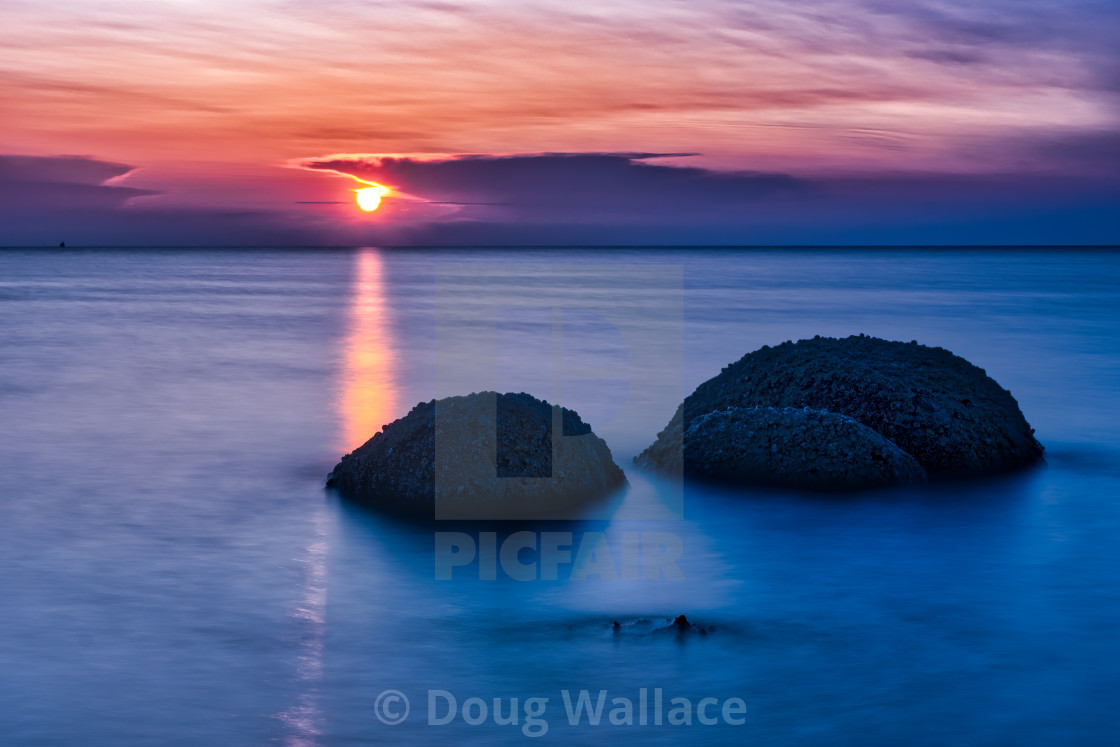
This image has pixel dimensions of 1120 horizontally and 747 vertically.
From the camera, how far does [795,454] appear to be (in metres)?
11.0

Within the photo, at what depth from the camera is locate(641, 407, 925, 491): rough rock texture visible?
1089cm

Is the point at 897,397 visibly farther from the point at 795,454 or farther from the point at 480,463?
the point at 480,463

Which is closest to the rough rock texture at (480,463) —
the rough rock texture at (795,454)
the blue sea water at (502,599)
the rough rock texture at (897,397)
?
the blue sea water at (502,599)

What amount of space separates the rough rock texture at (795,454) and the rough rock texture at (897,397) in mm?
481

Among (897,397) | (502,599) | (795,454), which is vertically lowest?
(502,599)

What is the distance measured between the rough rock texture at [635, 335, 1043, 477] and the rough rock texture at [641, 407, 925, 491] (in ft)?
1.58

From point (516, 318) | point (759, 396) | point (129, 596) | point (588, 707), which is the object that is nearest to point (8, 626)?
point (129, 596)

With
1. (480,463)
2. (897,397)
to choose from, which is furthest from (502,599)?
(897,397)

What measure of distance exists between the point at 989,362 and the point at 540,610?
21.1 meters

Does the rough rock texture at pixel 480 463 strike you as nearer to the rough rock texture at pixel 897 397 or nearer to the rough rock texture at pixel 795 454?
the rough rock texture at pixel 795 454

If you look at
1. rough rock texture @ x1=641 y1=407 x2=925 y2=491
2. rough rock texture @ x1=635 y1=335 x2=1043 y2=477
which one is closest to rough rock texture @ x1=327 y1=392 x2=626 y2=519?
rough rock texture @ x1=641 y1=407 x2=925 y2=491

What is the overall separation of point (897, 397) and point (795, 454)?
61.2 inches

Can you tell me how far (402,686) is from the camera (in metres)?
6.40

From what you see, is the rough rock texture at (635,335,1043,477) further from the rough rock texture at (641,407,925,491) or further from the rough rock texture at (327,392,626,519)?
the rough rock texture at (327,392,626,519)
